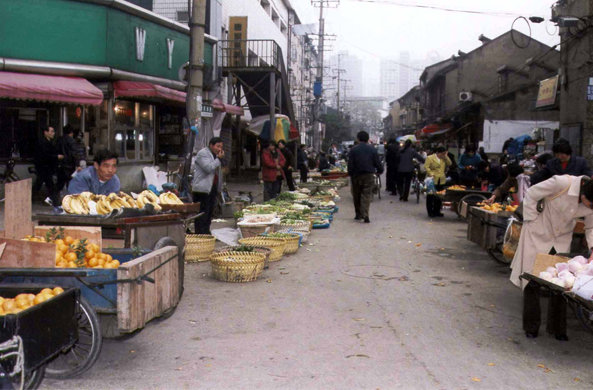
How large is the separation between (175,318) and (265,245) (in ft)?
11.0

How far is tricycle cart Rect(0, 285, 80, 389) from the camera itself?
3.43m

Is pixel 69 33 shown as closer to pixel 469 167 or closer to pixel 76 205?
pixel 76 205

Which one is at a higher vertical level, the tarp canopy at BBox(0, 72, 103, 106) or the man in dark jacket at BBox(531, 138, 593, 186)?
the tarp canopy at BBox(0, 72, 103, 106)

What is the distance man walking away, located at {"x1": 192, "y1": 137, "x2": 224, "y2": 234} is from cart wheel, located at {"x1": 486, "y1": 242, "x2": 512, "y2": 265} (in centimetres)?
466

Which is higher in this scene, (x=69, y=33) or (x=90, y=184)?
(x=69, y=33)

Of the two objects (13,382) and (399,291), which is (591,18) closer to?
(399,291)

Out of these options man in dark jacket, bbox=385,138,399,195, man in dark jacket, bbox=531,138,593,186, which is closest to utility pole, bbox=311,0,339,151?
man in dark jacket, bbox=385,138,399,195

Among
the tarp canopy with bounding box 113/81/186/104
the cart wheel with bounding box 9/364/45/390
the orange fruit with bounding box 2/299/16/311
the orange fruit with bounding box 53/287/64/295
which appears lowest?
the cart wheel with bounding box 9/364/45/390

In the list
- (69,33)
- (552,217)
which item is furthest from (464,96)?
(552,217)

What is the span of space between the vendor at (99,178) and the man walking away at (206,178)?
2.48 meters

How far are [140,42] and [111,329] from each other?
14.1 m

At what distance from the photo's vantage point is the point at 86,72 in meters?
15.4

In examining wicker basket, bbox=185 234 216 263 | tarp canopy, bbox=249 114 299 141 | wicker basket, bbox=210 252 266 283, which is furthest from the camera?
tarp canopy, bbox=249 114 299 141

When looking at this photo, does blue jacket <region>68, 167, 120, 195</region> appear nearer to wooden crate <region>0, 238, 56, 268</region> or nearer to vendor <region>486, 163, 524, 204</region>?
wooden crate <region>0, 238, 56, 268</region>
